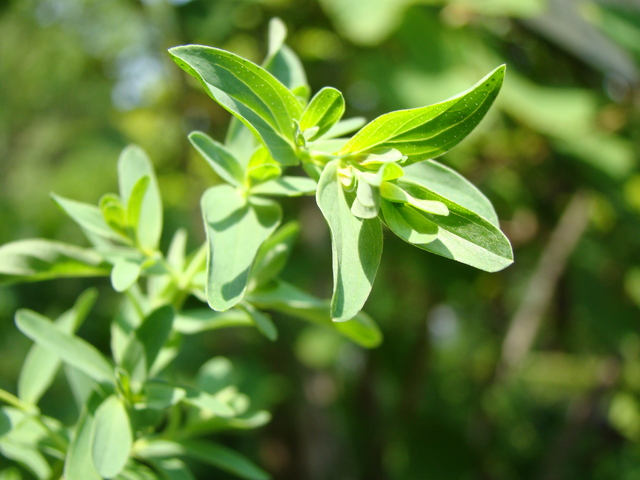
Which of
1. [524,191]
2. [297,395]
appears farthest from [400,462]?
[524,191]

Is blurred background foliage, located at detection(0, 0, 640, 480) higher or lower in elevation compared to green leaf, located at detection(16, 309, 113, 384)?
lower

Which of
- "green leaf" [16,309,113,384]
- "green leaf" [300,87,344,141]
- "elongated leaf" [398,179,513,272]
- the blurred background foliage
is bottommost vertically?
the blurred background foliage

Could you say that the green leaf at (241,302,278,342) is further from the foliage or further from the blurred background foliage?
the blurred background foliage

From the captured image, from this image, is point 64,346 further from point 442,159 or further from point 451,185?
point 442,159

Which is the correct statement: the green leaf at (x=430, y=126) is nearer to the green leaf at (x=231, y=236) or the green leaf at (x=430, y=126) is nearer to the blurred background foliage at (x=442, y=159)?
the green leaf at (x=231, y=236)

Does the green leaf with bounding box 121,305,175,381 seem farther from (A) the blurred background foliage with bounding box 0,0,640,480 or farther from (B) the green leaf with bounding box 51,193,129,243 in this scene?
(A) the blurred background foliage with bounding box 0,0,640,480

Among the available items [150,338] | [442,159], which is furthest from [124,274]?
[442,159]

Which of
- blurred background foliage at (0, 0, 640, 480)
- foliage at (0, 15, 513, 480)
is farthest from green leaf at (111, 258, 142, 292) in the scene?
blurred background foliage at (0, 0, 640, 480)

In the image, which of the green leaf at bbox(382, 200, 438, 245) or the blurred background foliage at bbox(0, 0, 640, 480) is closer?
the green leaf at bbox(382, 200, 438, 245)
